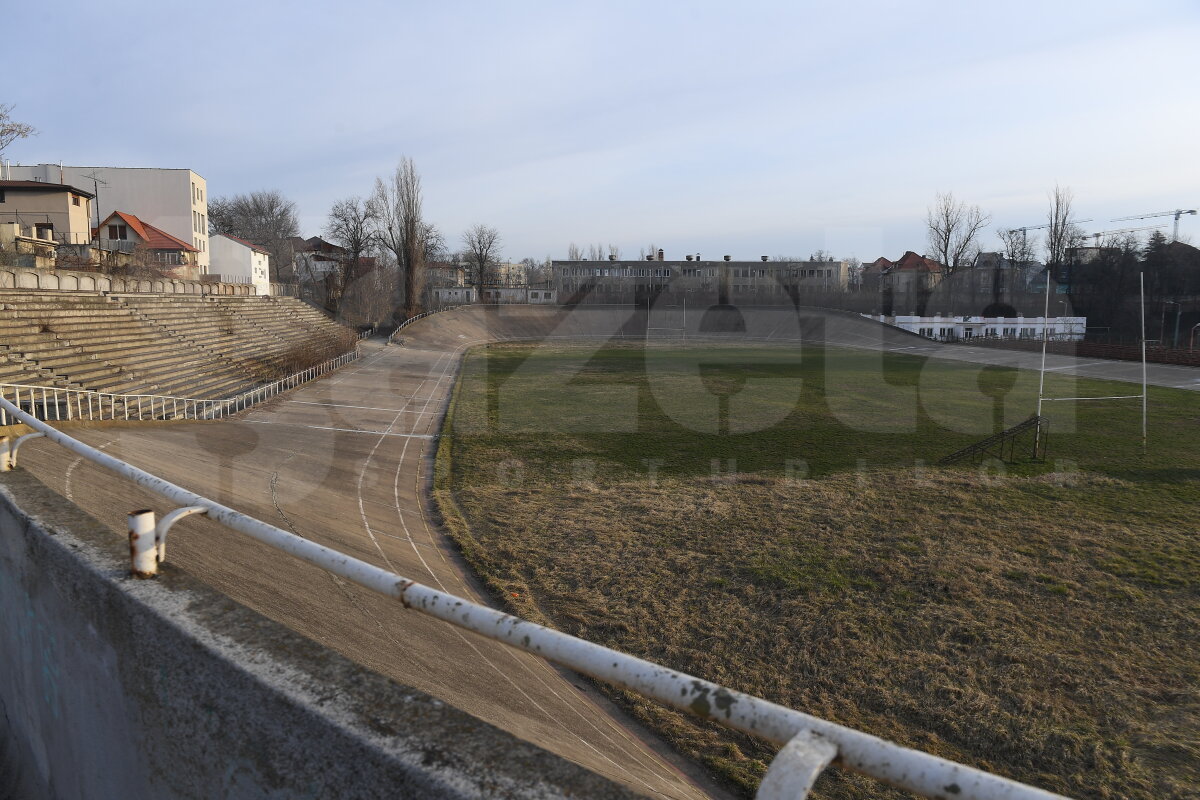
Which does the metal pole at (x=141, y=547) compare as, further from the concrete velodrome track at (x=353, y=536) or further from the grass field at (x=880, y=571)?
the grass field at (x=880, y=571)

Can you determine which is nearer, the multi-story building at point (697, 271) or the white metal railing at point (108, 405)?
the white metal railing at point (108, 405)

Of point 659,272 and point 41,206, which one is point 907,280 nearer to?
point 659,272

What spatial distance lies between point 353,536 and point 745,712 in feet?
34.0

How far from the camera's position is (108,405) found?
16.8 meters

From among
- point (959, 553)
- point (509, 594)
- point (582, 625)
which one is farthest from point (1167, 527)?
point (509, 594)

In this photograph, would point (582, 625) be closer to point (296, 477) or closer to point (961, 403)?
point (296, 477)

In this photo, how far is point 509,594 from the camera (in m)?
9.55

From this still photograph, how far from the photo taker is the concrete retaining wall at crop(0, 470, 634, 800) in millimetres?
1725

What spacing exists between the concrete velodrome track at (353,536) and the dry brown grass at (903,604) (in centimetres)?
76

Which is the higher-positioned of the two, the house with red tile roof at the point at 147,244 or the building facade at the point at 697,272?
the building facade at the point at 697,272

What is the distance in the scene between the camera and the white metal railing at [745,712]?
133 cm

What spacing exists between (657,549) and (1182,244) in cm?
8409

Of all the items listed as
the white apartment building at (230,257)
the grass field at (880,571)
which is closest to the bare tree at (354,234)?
the white apartment building at (230,257)

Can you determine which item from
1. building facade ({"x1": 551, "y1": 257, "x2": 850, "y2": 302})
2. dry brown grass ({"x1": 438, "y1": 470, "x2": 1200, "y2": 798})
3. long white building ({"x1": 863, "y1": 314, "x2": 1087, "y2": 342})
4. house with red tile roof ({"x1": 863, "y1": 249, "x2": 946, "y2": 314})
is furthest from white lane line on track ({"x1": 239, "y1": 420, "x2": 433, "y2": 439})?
building facade ({"x1": 551, "y1": 257, "x2": 850, "y2": 302})
